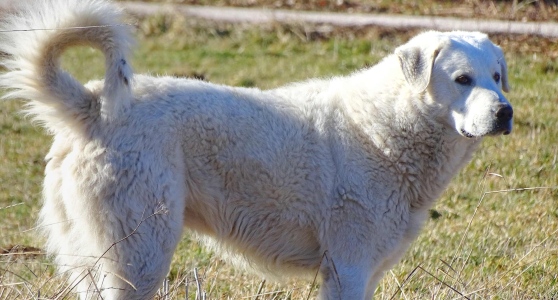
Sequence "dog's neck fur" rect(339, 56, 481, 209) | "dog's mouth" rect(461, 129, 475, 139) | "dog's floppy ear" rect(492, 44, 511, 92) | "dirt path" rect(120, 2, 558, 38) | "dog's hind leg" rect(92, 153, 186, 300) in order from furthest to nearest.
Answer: "dirt path" rect(120, 2, 558, 38) < "dog's floppy ear" rect(492, 44, 511, 92) < "dog's neck fur" rect(339, 56, 481, 209) < "dog's mouth" rect(461, 129, 475, 139) < "dog's hind leg" rect(92, 153, 186, 300)

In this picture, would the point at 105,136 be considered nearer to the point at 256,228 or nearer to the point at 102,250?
the point at 102,250

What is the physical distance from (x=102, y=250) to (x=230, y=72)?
7767 mm

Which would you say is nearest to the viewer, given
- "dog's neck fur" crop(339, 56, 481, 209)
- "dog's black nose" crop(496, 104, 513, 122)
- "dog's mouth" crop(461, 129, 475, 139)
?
"dog's black nose" crop(496, 104, 513, 122)

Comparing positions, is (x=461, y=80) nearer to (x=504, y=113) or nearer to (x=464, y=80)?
(x=464, y=80)

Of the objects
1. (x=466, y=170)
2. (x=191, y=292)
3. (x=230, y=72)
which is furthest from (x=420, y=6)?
(x=191, y=292)

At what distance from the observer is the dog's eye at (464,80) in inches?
179

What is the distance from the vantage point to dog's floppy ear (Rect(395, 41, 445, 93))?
180 inches

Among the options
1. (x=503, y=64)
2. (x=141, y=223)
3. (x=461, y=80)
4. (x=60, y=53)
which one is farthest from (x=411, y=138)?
(x=60, y=53)

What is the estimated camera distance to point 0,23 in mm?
4363

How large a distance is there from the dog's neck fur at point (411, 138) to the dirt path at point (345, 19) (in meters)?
7.23

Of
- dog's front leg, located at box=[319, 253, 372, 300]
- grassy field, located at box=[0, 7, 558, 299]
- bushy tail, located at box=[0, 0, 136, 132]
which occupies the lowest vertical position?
grassy field, located at box=[0, 7, 558, 299]

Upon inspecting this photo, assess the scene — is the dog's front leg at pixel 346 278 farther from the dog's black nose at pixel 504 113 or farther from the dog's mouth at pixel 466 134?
the dog's black nose at pixel 504 113

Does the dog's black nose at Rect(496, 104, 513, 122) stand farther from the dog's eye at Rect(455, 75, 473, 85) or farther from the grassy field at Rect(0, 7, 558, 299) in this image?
the grassy field at Rect(0, 7, 558, 299)

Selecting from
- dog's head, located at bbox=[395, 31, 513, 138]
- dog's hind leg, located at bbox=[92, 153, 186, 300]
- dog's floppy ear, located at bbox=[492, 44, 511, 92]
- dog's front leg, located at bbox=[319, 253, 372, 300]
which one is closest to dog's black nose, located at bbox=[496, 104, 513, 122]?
dog's head, located at bbox=[395, 31, 513, 138]
